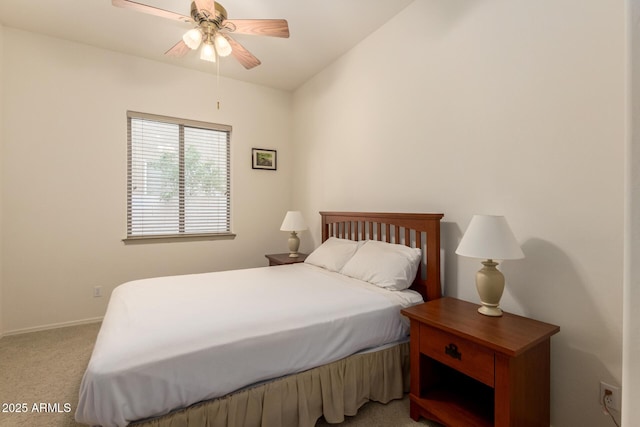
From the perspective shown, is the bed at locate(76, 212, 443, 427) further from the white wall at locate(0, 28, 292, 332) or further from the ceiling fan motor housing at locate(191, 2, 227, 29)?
the ceiling fan motor housing at locate(191, 2, 227, 29)

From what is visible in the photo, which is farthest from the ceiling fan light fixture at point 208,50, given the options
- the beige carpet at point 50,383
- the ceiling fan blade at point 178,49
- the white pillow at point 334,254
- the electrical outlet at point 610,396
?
the electrical outlet at point 610,396

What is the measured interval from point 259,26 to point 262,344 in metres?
2.06

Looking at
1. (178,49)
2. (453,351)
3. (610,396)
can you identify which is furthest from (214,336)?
(178,49)

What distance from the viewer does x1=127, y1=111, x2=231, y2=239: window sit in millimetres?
3262

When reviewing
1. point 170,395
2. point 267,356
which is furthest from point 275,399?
point 170,395

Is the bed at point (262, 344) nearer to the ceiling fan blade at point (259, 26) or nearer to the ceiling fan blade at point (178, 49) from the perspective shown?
the ceiling fan blade at point (259, 26)

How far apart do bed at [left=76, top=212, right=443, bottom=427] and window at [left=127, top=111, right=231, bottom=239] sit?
57.3 inches

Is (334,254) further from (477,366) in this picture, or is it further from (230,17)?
(230,17)

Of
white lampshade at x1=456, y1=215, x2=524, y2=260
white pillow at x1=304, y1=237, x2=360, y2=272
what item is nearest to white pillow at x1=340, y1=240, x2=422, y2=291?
white pillow at x1=304, y1=237, x2=360, y2=272

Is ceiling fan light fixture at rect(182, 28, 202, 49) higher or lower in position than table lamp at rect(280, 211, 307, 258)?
higher

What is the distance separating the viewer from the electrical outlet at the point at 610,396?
131 cm

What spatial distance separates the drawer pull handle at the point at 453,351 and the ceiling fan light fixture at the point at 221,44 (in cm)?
246

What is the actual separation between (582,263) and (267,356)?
5.30ft

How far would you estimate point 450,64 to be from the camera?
2078 millimetres
